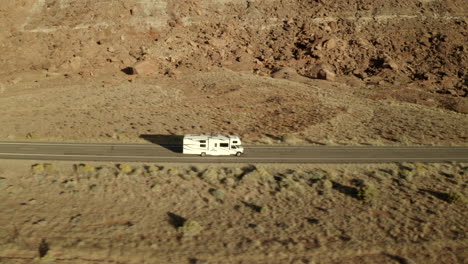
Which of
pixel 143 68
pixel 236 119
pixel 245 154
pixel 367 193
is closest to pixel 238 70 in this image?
pixel 143 68

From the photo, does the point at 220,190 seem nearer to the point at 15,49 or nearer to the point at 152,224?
the point at 152,224

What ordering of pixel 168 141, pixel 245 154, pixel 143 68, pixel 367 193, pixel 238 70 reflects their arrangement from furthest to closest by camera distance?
pixel 238 70, pixel 143 68, pixel 168 141, pixel 245 154, pixel 367 193

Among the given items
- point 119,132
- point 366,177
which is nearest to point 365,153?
point 366,177

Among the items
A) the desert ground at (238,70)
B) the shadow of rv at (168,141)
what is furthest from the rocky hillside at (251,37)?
the shadow of rv at (168,141)

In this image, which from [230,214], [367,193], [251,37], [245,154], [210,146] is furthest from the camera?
[251,37]

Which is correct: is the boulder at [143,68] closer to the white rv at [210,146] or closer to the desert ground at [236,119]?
the desert ground at [236,119]

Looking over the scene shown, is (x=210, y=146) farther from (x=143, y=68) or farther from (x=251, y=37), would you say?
(x=251, y=37)
